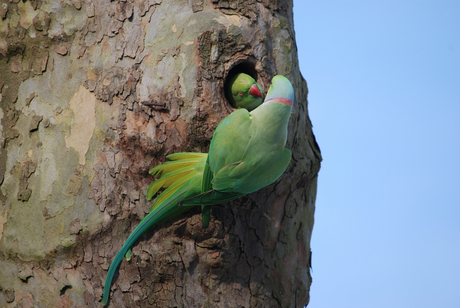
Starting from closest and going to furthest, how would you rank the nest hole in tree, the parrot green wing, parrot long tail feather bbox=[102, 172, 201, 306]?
the parrot green wing, parrot long tail feather bbox=[102, 172, 201, 306], the nest hole in tree

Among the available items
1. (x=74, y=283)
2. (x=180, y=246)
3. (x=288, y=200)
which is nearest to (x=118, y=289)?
(x=74, y=283)

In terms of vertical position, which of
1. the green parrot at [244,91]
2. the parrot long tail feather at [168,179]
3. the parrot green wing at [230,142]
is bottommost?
the parrot long tail feather at [168,179]

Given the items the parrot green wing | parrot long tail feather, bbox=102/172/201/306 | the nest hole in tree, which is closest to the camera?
the parrot green wing

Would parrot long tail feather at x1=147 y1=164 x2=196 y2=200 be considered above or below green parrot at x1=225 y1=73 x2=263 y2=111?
below

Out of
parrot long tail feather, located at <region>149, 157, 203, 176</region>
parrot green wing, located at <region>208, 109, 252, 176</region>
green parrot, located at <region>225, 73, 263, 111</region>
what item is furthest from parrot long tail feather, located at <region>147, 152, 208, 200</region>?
green parrot, located at <region>225, 73, 263, 111</region>

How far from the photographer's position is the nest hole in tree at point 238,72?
240 cm

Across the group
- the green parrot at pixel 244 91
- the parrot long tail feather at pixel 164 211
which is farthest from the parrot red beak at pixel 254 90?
the parrot long tail feather at pixel 164 211

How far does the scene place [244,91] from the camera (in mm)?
2332

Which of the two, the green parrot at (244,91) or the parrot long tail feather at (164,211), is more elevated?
the green parrot at (244,91)

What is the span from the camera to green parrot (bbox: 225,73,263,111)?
2314 mm

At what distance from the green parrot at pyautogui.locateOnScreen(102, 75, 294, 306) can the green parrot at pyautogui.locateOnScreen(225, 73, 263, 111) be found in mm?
154

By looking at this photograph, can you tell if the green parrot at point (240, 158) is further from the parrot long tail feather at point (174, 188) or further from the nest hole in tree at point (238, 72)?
the nest hole in tree at point (238, 72)

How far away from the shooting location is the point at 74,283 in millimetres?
2375

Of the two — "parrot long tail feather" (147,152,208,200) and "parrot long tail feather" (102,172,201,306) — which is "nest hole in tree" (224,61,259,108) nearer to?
"parrot long tail feather" (147,152,208,200)
